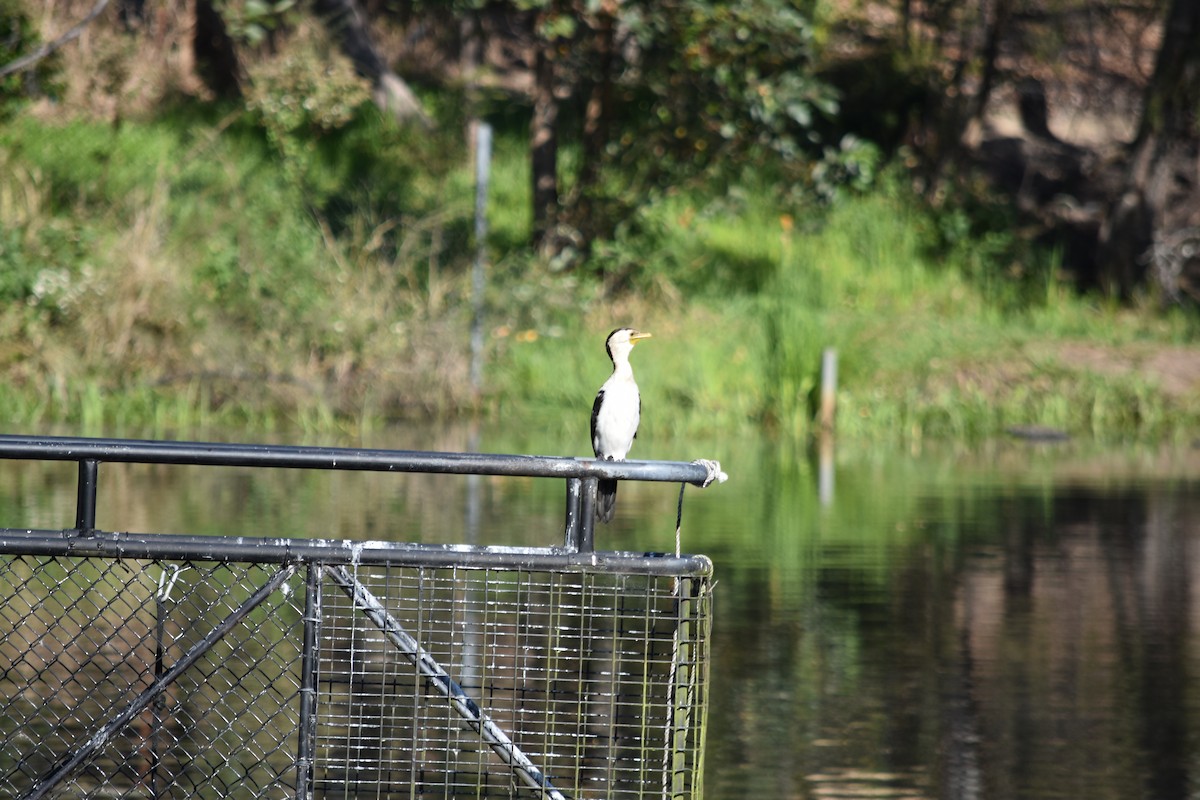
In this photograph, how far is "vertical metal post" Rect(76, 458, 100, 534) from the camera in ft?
13.5

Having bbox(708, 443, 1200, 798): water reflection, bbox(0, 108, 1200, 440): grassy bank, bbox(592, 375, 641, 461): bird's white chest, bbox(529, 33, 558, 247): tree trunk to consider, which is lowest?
bbox(708, 443, 1200, 798): water reflection

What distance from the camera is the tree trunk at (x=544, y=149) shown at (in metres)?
23.6

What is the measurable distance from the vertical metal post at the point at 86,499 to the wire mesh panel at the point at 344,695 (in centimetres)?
12

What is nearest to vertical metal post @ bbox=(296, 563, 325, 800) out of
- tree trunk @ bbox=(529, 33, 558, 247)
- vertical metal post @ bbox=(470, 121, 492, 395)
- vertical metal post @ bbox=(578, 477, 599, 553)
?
vertical metal post @ bbox=(578, 477, 599, 553)

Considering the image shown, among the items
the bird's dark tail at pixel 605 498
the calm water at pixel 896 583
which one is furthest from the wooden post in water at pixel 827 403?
the bird's dark tail at pixel 605 498

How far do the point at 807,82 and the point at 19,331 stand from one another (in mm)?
9959

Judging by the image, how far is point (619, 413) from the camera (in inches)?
260

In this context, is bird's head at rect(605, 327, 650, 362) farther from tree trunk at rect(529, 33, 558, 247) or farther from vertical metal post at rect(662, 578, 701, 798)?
tree trunk at rect(529, 33, 558, 247)

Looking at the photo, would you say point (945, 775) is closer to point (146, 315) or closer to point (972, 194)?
point (146, 315)

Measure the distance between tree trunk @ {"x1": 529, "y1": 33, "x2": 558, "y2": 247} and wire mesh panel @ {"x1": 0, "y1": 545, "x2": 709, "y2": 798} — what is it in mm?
14111

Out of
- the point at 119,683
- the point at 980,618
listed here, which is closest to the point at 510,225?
the point at 980,618

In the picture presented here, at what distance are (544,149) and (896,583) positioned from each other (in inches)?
565

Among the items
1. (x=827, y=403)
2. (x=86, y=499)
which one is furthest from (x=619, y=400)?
(x=827, y=403)

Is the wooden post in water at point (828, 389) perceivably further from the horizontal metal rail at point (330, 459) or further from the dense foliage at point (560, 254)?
the horizontal metal rail at point (330, 459)
